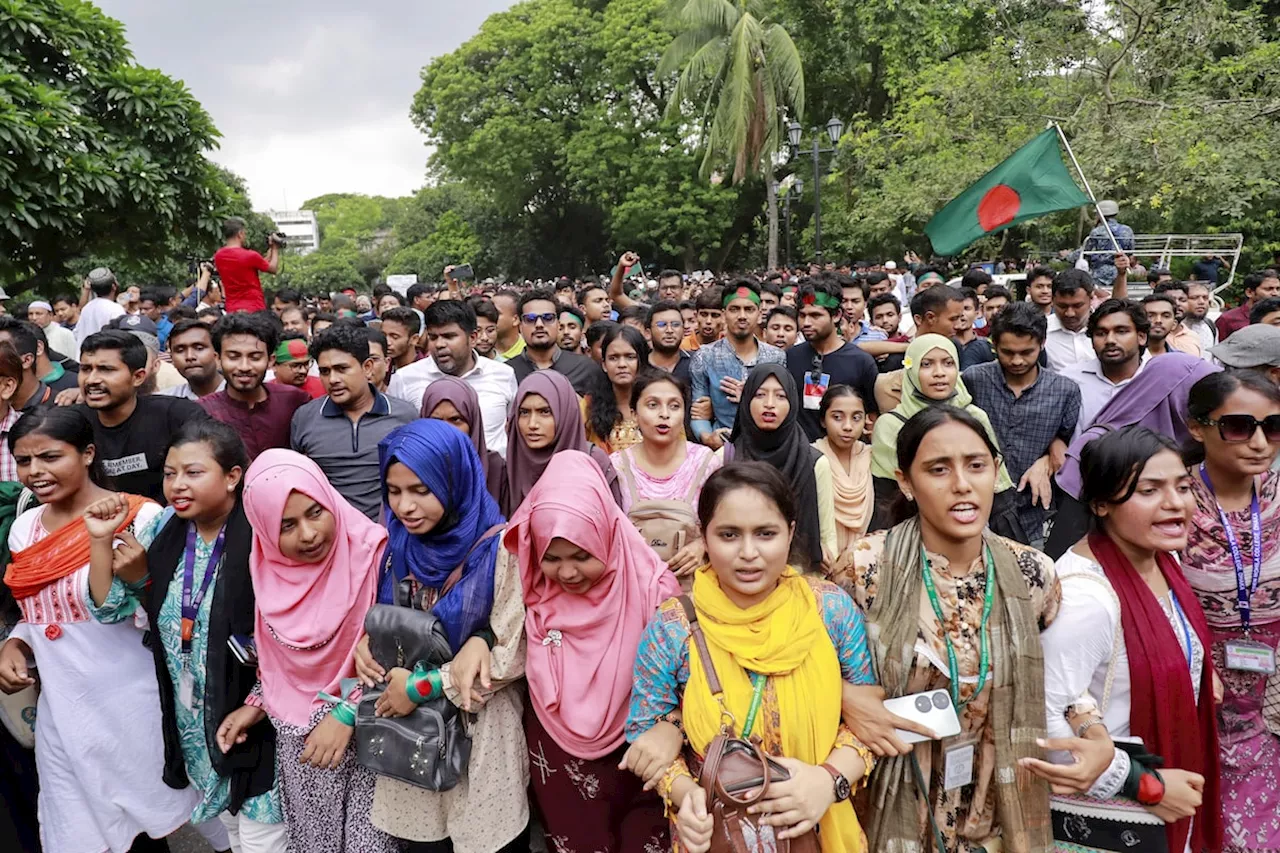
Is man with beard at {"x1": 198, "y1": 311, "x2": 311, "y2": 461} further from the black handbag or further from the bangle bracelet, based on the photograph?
the bangle bracelet

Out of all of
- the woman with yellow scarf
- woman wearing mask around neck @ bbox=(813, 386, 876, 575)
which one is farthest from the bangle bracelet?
woman wearing mask around neck @ bbox=(813, 386, 876, 575)

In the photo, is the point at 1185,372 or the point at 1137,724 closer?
the point at 1137,724

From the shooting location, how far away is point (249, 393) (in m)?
3.89

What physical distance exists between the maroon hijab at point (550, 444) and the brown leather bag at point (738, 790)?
4.87 ft

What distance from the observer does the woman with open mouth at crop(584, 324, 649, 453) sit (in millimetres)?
4148

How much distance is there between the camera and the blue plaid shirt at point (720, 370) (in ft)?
14.6

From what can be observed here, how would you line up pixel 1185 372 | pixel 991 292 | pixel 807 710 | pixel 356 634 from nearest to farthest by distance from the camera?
pixel 807 710 < pixel 356 634 < pixel 1185 372 < pixel 991 292

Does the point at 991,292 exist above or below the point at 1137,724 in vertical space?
above

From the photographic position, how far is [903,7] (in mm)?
19234

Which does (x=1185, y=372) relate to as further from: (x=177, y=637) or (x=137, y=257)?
(x=137, y=257)

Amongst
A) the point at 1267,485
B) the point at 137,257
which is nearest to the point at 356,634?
the point at 1267,485

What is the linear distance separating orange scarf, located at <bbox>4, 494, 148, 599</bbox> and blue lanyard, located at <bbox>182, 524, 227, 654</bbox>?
0.26 metres

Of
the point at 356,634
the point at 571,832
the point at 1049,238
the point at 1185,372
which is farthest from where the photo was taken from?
the point at 1049,238

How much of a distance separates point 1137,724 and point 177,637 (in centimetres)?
294
